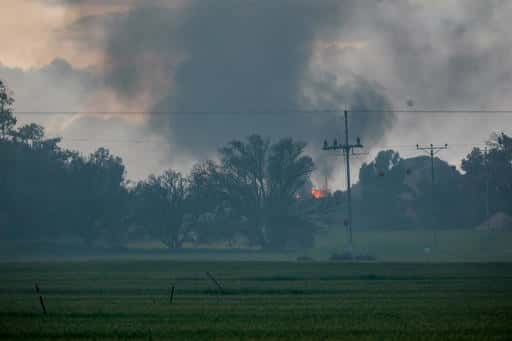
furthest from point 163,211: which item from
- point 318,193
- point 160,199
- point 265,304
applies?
point 265,304

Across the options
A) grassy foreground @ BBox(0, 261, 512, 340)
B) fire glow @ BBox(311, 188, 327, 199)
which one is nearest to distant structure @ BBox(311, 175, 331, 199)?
fire glow @ BBox(311, 188, 327, 199)

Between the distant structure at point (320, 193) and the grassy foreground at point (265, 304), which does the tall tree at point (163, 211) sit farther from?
the grassy foreground at point (265, 304)

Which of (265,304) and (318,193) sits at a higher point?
(318,193)

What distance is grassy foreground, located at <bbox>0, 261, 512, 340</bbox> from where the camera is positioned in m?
27.6

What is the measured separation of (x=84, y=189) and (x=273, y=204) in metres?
30.5

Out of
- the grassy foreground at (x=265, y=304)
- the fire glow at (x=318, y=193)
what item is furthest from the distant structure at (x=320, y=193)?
the grassy foreground at (x=265, y=304)

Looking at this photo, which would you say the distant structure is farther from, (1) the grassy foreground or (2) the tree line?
(1) the grassy foreground

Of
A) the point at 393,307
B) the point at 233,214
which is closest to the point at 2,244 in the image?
the point at 233,214

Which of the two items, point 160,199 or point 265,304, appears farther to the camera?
point 160,199

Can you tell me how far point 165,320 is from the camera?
31562mm

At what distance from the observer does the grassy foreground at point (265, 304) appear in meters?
27.6

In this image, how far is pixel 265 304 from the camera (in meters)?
40.2

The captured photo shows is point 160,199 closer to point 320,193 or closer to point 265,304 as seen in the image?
point 320,193

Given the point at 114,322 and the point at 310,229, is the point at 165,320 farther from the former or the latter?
the point at 310,229
